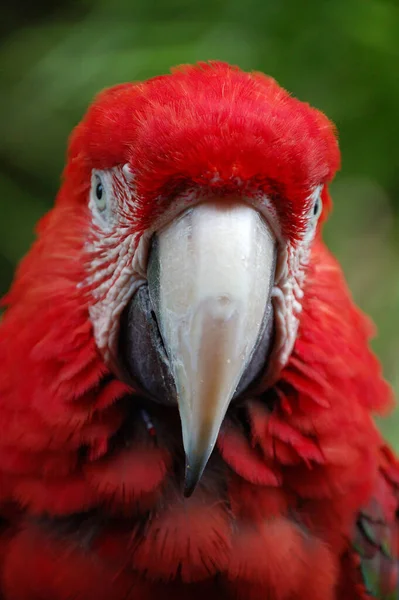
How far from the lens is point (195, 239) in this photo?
1.99ft

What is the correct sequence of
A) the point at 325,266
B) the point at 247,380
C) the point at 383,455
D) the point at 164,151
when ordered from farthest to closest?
the point at 383,455 < the point at 325,266 < the point at 247,380 < the point at 164,151

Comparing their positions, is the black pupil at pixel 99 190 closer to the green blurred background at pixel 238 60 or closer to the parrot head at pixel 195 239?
the parrot head at pixel 195 239

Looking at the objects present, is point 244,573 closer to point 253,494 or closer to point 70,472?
point 253,494

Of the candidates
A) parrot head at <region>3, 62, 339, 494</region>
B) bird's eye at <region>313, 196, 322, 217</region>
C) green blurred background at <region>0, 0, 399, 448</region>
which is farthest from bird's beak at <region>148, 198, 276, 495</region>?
green blurred background at <region>0, 0, 399, 448</region>

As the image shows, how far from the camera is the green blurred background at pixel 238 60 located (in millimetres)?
1492

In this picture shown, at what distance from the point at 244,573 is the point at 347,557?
0.59 ft

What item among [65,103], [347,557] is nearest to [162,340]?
[347,557]

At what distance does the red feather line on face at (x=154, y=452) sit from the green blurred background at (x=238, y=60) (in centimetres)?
77

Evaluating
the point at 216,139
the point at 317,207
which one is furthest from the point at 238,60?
the point at 216,139

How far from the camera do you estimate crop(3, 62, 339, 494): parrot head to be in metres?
0.60

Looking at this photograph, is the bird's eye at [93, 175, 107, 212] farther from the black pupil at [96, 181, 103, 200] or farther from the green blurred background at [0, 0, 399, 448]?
the green blurred background at [0, 0, 399, 448]

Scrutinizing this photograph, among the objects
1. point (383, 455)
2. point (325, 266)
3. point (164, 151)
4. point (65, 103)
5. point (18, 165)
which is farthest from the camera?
point (18, 165)

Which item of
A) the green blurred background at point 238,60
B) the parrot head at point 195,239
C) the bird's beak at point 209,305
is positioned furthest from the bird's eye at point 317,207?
the green blurred background at point 238,60

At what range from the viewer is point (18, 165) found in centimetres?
176
